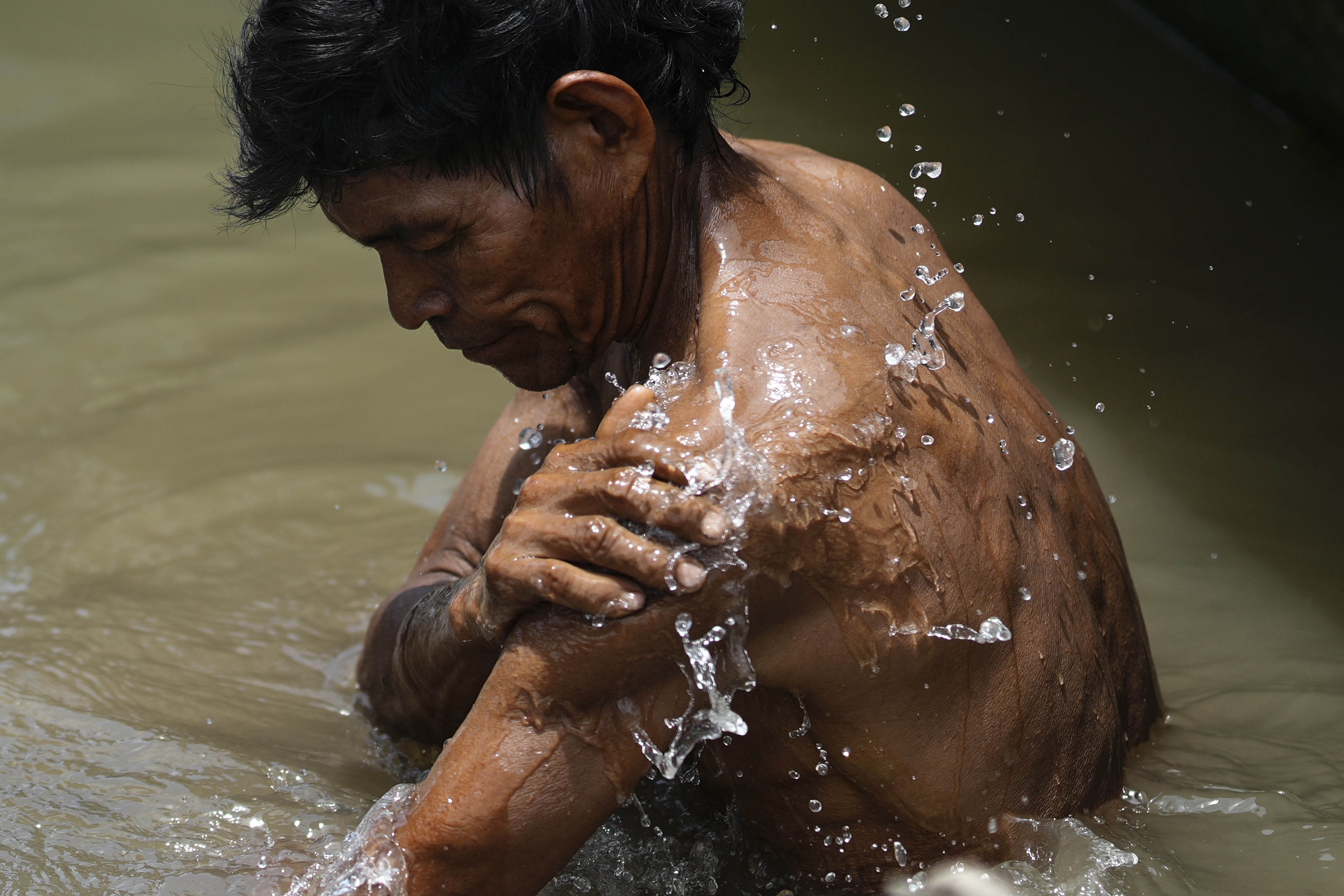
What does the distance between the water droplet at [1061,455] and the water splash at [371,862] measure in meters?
1.11

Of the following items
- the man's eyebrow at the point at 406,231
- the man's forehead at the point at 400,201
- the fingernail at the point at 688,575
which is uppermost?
the man's forehead at the point at 400,201

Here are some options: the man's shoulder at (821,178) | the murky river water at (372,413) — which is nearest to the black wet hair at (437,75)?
the man's shoulder at (821,178)

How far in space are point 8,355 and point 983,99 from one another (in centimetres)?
349

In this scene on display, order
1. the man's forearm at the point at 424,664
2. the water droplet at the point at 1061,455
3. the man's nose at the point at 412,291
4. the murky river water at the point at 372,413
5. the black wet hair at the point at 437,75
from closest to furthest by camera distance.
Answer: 1. the black wet hair at the point at 437,75
2. the man's nose at the point at 412,291
3. the water droplet at the point at 1061,455
4. the man's forearm at the point at 424,664
5. the murky river water at the point at 372,413

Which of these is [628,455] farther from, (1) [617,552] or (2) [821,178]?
(2) [821,178]

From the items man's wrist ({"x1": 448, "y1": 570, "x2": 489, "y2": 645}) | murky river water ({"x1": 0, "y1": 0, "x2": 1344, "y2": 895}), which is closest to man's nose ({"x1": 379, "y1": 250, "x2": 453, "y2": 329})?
man's wrist ({"x1": 448, "y1": 570, "x2": 489, "y2": 645})

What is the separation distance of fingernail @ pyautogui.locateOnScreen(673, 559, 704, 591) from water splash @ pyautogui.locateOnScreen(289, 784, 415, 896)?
527 millimetres

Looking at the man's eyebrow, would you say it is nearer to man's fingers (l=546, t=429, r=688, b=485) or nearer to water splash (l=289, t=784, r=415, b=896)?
man's fingers (l=546, t=429, r=688, b=485)

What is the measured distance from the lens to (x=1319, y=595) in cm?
328

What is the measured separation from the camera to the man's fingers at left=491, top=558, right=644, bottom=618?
166 cm

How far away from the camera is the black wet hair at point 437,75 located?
6.06ft

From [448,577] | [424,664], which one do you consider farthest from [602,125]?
[448,577]

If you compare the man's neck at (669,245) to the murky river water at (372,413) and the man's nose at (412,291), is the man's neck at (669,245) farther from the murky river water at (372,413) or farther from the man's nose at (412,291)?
the murky river water at (372,413)

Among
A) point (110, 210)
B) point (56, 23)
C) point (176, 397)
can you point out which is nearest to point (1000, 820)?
point (176, 397)
